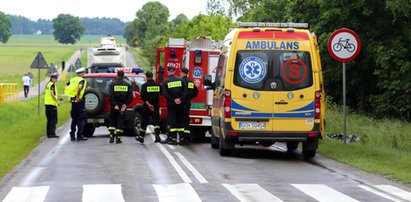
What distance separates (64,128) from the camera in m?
27.5

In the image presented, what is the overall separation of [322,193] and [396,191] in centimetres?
106

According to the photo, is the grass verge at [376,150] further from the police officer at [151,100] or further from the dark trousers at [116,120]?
the dark trousers at [116,120]

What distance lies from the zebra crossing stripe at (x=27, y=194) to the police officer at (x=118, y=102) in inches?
351

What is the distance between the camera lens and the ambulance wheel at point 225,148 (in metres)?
17.3

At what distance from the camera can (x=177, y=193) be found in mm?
11344

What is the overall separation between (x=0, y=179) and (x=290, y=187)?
172 inches

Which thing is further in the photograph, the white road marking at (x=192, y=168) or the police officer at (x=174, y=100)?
the police officer at (x=174, y=100)

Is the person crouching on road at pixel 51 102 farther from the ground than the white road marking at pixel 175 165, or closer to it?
farther from the ground

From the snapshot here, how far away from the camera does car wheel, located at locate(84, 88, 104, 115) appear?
74.0ft

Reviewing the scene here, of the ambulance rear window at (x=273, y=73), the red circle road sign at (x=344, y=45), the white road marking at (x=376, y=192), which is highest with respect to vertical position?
the red circle road sign at (x=344, y=45)

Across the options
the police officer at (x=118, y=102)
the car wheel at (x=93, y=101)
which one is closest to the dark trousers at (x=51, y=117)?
the car wheel at (x=93, y=101)

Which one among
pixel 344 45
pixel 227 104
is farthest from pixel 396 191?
pixel 344 45

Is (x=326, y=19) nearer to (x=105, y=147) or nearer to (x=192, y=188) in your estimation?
(x=105, y=147)

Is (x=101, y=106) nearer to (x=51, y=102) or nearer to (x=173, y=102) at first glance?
(x=51, y=102)
